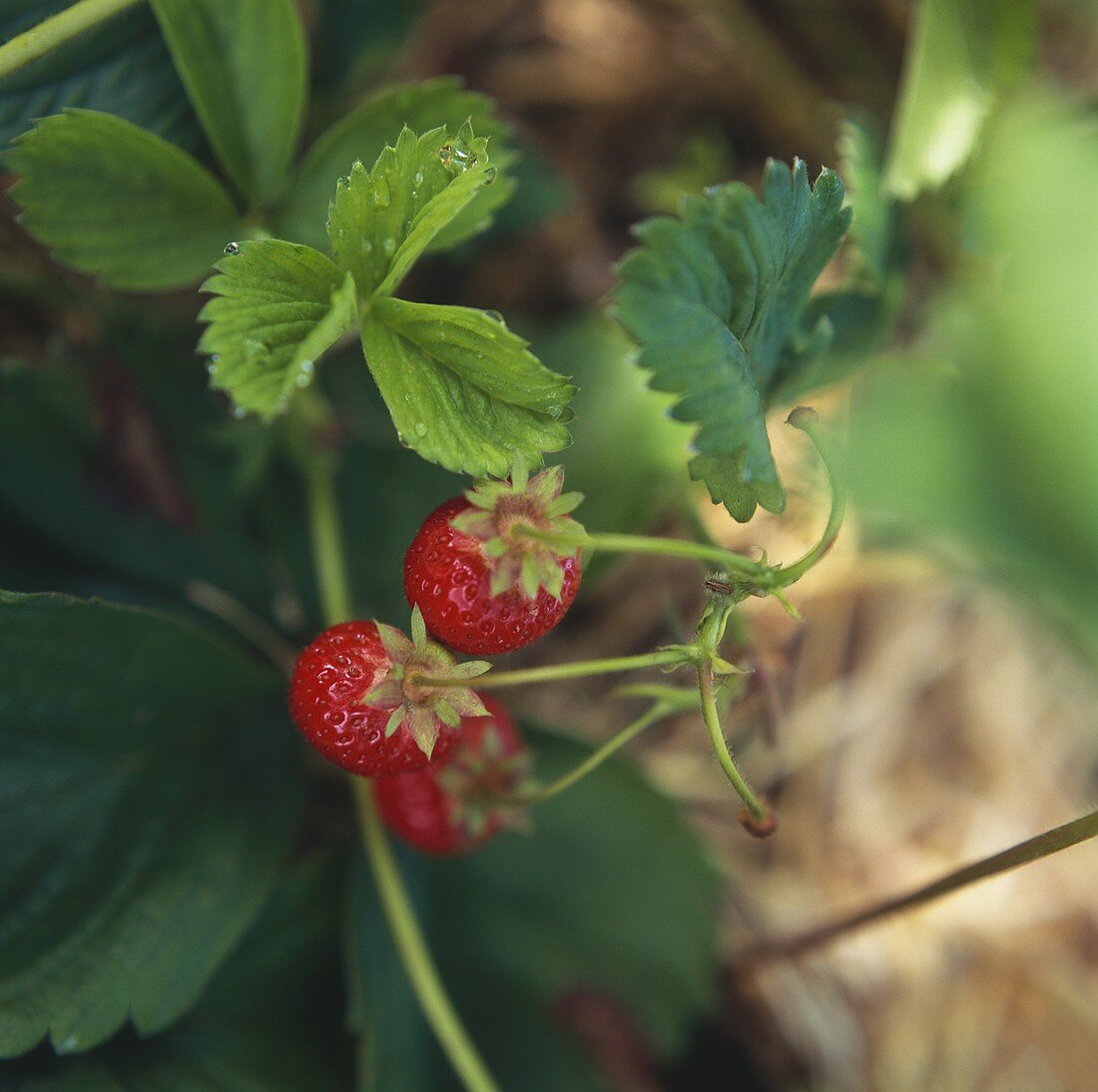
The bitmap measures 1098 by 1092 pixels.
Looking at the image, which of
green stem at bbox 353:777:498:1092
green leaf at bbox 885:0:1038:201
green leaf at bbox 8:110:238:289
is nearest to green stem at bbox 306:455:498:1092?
green stem at bbox 353:777:498:1092

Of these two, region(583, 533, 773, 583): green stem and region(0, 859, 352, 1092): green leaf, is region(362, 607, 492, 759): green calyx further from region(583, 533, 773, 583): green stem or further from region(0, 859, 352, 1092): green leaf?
region(0, 859, 352, 1092): green leaf

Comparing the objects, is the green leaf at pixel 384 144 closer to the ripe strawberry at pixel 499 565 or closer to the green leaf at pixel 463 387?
the green leaf at pixel 463 387

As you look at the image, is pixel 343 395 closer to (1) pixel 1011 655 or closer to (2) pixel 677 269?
(2) pixel 677 269

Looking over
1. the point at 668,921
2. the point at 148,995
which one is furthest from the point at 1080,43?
the point at 148,995

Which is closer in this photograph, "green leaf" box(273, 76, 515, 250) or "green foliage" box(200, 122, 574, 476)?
"green foliage" box(200, 122, 574, 476)

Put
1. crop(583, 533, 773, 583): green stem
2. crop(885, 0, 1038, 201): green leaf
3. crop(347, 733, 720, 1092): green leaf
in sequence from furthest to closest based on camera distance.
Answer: crop(347, 733, 720, 1092): green leaf < crop(885, 0, 1038, 201): green leaf < crop(583, 533, 773, 583): green stem

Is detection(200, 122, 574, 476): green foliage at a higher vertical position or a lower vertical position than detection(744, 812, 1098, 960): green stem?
higher
